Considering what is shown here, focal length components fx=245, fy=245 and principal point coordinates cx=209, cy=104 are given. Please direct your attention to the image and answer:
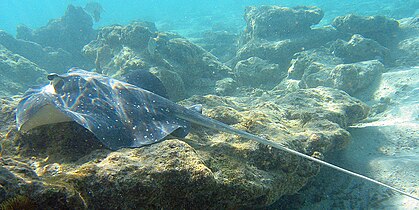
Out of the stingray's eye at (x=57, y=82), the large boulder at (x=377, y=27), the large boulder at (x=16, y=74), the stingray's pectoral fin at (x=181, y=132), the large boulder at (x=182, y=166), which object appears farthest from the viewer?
the large boulder at (x=16, y=74)

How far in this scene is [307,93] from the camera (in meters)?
6.10

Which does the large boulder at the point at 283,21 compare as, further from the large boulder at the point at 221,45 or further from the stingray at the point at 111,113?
the stingray at the point at 111,113

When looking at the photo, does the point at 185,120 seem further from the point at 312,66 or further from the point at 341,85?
the point at 312,66

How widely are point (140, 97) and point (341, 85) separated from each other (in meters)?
6.70

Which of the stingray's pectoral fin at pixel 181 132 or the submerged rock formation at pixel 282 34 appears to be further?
the submerged rock formation at pixel 282 34

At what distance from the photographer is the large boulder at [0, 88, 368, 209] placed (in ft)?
7.12

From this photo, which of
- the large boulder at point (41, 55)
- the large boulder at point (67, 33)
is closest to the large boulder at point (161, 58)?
the large boulder at point (41, 55)

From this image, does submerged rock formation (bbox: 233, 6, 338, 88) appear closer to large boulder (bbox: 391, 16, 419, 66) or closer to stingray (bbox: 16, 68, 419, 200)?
large boulder (bbox: 391, 16, 419, 66)

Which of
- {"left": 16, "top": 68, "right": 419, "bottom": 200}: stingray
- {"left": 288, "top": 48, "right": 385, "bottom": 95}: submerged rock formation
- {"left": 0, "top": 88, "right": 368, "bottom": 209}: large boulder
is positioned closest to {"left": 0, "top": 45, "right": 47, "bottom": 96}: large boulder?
{"left": 16, "top": 68, "right": 419, "bottom": 200}: stingray

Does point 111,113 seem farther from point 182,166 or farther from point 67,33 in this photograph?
point 67,33

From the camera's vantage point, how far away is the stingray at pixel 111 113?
114 inches

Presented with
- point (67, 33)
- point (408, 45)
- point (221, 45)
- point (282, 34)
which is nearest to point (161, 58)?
point (282, 34)

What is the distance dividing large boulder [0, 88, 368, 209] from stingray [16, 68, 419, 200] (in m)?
0.21

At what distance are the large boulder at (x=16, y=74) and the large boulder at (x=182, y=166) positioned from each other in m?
11.2
